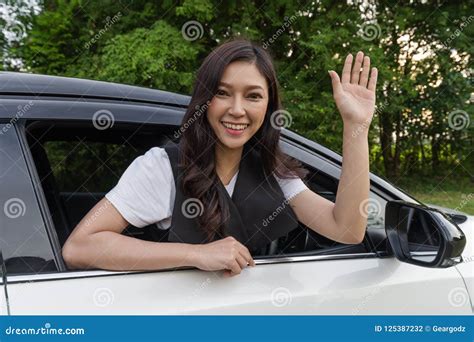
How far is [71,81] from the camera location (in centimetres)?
206

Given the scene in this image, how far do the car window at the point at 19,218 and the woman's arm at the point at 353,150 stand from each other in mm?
1019

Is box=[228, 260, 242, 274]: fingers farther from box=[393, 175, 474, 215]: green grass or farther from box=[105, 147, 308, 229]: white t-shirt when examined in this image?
box=[393, 175, 474, 215]: green grass

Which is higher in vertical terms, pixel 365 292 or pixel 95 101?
pixel 95 101

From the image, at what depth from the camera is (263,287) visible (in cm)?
189

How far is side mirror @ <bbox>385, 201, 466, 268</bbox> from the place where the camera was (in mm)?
1941

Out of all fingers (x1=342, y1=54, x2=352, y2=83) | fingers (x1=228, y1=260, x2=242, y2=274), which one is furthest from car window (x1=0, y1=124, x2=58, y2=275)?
fingers (x1=342, y1=54, x2=352, y2=83)

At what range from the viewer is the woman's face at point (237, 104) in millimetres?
1994

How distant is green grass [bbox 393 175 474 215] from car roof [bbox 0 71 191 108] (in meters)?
8.20

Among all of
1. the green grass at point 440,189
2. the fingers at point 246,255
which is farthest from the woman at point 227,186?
the green grass at point 440,189

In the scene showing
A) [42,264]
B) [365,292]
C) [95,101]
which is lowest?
[365,292]

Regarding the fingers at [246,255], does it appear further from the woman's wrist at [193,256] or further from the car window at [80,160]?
the car window at [80,160]
